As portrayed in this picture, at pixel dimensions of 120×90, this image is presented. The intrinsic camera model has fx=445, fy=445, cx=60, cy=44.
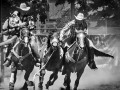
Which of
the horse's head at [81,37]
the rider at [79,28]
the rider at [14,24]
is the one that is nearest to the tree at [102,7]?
the rider at [14,24]

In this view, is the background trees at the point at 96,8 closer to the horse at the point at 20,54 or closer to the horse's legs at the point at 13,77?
the horse at the point at 20,54

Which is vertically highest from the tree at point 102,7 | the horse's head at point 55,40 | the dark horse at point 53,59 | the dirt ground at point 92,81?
the tree at point 102,7

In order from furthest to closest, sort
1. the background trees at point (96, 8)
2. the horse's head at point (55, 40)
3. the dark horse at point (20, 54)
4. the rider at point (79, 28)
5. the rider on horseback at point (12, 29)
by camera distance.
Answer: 1. the background trees at point (96, 8)
2. the rider on horseback at point (12, 29)
3. the rider at point (79, 28)
4. the horse's head at point (55, 40)
5. the dark horse at point (20, 54)

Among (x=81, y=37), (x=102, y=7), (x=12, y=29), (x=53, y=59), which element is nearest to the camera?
(x=81, y=37)

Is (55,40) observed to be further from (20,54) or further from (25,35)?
(20,54)

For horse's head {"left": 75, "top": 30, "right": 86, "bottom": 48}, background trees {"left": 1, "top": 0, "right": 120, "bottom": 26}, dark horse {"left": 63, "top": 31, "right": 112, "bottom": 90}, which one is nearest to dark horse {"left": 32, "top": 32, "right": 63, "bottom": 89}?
dark horse {"left": 63, "top": 31, "right": 112, "bottom": 90}

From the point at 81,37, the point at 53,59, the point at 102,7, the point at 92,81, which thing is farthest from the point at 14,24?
the point at 102,7

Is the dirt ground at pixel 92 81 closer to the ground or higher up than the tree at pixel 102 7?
closer to the ground

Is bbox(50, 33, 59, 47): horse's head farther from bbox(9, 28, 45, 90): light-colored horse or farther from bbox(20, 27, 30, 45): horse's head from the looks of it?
bbox(20, 27, 30, 45): horse's head

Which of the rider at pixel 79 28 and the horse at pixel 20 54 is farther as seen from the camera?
the rider at pixel 79 28

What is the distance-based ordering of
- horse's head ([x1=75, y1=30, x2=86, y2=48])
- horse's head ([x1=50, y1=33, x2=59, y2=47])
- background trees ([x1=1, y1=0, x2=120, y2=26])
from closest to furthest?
horse's head ([x1=75, y1=30, x2=86, y2=48]), horse's head ([x1=50, y1=33, x2=59, y2=47]), background trees ([x1=1, y1=0, x2=120, y2=26])

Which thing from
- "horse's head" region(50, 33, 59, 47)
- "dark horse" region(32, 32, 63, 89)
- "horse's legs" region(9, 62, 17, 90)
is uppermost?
"horse's head" region(50, 33, 59, 47)

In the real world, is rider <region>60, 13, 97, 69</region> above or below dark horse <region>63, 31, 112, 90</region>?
above

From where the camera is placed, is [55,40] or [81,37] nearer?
[81,37]
